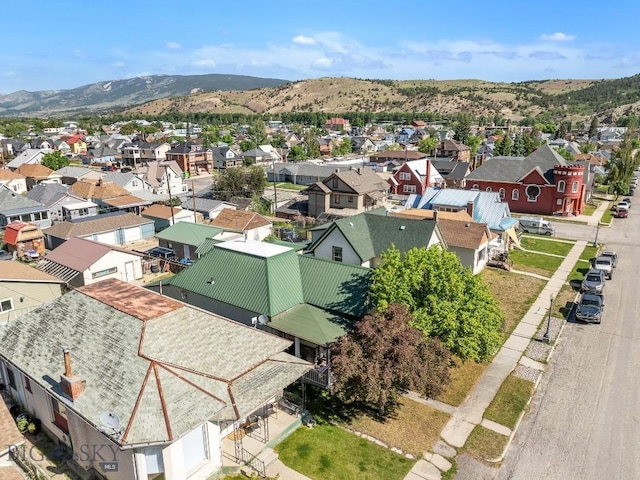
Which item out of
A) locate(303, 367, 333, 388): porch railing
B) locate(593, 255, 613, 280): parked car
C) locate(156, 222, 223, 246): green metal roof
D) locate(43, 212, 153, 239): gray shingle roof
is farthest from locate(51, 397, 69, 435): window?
Result: locate(593, 255, 613, 280): parked car

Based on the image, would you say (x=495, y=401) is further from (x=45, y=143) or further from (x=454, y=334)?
(x=45, y=143)

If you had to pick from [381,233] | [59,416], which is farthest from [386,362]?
[381,233]

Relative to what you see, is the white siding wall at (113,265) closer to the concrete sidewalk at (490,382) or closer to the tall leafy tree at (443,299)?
the tall leafy tree at (443,299)

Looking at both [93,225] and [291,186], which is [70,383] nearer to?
[93,225]

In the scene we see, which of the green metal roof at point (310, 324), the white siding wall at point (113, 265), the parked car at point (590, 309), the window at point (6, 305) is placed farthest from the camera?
the white siding wall at point (113, 265)

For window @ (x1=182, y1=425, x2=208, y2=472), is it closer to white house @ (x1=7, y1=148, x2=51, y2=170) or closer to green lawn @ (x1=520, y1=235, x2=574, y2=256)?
green lawn @ (x1=520, y1=235, x2=574, y2=256)

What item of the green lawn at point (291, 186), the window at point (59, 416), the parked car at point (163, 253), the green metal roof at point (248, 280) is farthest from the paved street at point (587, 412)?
the green lawn at point (291, 186)
